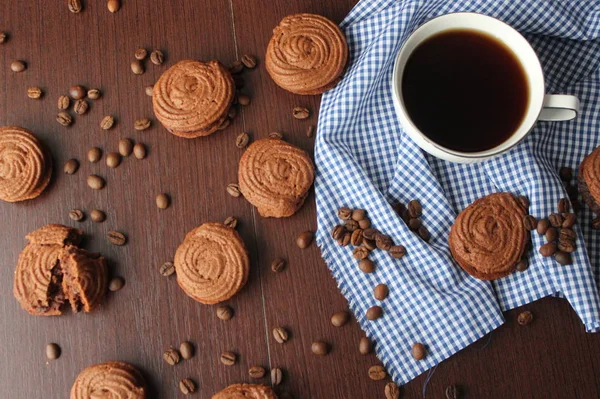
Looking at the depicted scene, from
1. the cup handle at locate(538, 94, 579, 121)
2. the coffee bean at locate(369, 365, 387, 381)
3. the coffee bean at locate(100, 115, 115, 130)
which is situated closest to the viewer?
the cup handle at locate(538, 94, 579, 121)

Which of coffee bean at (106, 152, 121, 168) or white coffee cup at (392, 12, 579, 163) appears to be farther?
coffee bean at (106, 152, 121, 168)

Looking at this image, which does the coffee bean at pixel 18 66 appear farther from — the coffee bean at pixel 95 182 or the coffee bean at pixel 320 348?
the coffee bean at pixel 320 348

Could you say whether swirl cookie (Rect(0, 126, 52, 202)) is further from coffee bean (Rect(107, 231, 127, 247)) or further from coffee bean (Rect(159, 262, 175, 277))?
coffee bean (Rect(159, 262, 175, 277))

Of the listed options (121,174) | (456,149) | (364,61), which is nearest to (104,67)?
(121,174)

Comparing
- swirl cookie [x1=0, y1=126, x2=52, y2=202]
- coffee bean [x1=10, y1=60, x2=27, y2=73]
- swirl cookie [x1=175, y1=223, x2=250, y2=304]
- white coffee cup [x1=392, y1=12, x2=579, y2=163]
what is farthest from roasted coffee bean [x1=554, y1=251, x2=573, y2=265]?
coffee bean [x1=10, y1=60, x2=27, y2=73]

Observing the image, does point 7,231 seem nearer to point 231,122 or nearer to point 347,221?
point 231,122

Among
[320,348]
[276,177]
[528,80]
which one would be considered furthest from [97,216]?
[528,80]

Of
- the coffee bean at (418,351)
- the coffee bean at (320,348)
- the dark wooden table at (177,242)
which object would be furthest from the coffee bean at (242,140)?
the coffee bean at (418,351)
